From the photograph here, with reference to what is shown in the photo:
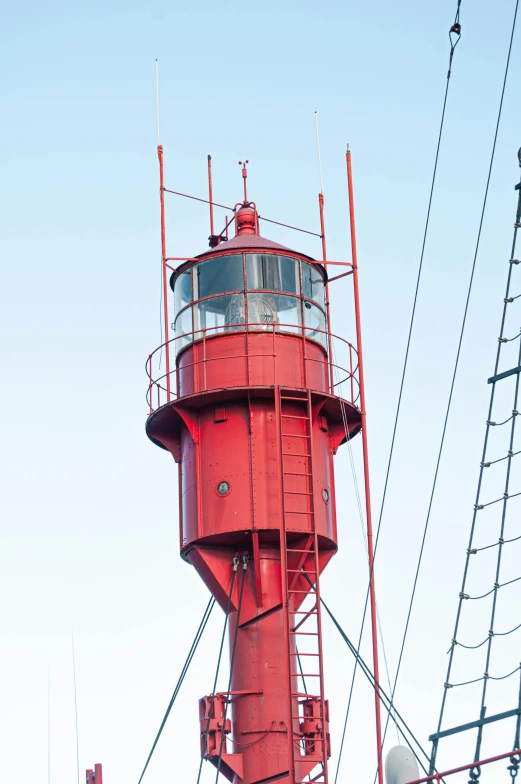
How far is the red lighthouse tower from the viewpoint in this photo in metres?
23.0

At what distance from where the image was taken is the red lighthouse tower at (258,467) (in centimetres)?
2298

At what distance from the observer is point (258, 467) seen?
2380 cm

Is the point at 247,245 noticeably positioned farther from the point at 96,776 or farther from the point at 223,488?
the point at 96,776

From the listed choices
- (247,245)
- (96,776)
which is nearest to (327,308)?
(247,245)

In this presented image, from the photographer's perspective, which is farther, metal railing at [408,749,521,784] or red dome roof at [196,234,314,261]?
red dome roof at [196,234,314,261]

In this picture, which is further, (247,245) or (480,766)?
(247,245)

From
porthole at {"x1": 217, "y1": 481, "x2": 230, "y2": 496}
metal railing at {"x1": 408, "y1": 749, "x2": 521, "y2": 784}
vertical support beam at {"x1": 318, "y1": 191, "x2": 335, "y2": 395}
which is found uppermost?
vertical support beam at {"x1": 318, "y1": 191, "x2": 335, "y2": 395}

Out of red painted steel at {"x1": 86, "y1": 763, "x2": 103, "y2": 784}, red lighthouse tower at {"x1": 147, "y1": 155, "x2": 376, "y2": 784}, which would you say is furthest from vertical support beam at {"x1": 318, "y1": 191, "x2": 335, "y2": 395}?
red painted steel at {"x1": 86, "y1": 763, "x2": 103, "y2": 784}

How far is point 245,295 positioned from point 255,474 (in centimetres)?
305

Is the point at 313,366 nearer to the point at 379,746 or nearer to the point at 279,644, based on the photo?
the point at 279,644

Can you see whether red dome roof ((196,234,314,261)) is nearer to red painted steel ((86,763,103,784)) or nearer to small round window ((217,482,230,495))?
small round window ((217,482,230,495))

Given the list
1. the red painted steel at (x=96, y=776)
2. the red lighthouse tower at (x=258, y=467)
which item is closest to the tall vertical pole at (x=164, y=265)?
the red lighthouse tower at (x=258, y=467)

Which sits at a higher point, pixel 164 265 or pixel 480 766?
pixel 164 265

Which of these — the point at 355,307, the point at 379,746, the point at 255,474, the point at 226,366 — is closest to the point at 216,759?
the point at 379,746
